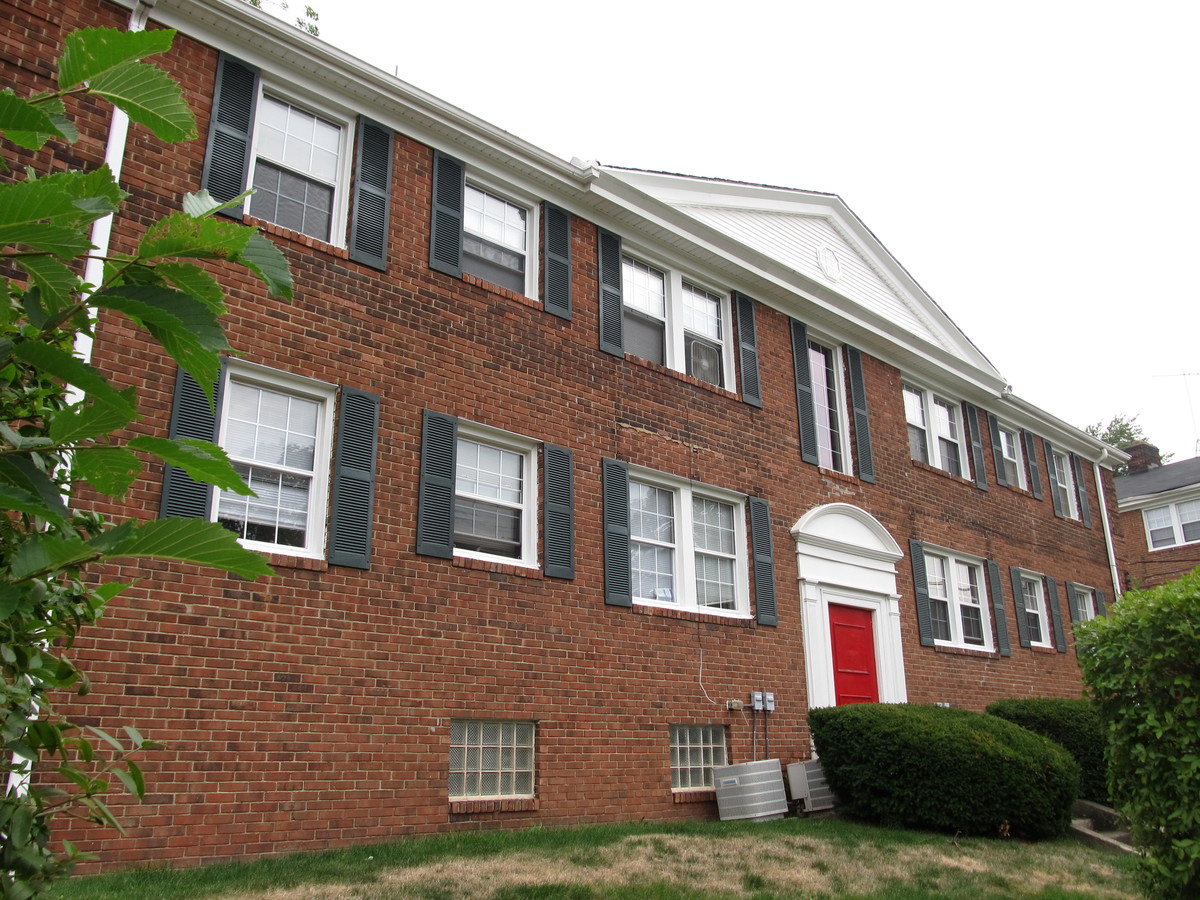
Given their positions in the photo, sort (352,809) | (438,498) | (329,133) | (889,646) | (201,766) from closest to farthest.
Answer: (201,766) → (352,809) → (438,498) → (329,133) → (889,646)

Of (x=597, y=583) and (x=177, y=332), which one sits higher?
(x=597, y=583)

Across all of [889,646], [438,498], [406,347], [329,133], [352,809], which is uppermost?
[329,133]

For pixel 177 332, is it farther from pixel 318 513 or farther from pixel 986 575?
pixel 986 575

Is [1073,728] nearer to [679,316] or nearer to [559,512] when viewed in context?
[679,316]

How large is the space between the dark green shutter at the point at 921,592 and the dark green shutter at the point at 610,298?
21.0 feet

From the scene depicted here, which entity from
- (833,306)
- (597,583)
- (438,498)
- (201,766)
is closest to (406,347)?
(438,498)

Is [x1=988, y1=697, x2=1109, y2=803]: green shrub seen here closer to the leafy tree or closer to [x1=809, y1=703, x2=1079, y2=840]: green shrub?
[x1=809, y1=703, x2=1079, y2=840]: green shrub

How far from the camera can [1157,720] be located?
22.3 ft

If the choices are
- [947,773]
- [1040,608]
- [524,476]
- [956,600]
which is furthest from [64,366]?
[1040,608]

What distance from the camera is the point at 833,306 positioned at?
15242mm

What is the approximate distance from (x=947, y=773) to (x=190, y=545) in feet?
34.1

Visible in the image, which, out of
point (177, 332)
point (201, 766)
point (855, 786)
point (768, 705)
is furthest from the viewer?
point (768, 705)

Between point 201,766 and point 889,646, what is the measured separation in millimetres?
9932

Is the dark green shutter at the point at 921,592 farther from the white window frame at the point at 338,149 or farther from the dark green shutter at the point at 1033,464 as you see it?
the white window frame at the point at 338,149
